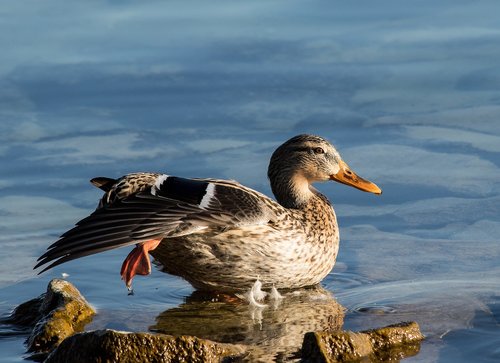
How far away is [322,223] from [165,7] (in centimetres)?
601

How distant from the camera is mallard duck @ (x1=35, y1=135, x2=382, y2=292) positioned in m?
7.19

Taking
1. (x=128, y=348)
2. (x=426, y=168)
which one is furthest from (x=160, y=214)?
(x=426, y=168)

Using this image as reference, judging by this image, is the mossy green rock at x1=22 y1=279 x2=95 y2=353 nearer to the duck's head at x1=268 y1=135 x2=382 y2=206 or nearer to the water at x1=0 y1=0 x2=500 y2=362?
the water at x1=0 y1=0 x2=500 y2=362

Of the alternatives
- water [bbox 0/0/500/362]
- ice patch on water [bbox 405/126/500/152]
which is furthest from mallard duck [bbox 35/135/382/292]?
ice patch on water [bbox 405/126/500/152]

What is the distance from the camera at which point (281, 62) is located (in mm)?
12328

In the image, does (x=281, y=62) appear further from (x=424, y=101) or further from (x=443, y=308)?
(x=443, y=308)

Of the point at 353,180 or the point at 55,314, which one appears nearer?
the point at 55,314

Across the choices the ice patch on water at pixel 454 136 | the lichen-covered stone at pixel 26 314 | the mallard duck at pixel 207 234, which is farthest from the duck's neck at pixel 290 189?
the ice patch on water at pixel 454 136

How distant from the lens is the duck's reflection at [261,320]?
21.6 ft

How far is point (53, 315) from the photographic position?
22.1ft

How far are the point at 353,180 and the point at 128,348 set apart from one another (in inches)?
131

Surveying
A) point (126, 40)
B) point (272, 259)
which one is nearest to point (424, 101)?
point (126, 40)

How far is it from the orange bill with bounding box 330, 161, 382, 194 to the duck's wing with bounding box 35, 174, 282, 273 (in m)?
1.02

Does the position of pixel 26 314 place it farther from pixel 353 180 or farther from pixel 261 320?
pixel 353 180
